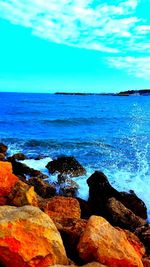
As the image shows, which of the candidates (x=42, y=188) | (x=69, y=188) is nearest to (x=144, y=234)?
(x=42, y=188)

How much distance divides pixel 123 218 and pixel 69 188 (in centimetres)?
466

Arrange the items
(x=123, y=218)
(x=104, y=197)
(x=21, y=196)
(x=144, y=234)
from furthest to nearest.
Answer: (x=104, y=197)
(x=123, y=218)
(x=144, y=234)
(x=21, y=196)

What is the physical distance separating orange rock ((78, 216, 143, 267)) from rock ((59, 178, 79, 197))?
7.96 metres

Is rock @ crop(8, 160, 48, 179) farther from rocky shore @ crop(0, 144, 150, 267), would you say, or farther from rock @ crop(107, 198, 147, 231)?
rocky shore @ crop(0, 144, 150, 267)

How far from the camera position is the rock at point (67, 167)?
60.3 feet

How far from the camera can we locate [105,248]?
633cm

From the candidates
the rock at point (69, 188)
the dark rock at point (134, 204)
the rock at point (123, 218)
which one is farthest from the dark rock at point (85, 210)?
the rock at point (69, 188)

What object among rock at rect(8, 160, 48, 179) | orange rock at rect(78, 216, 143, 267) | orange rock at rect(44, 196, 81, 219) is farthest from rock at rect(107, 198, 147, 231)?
rock at rect(8, 160, 48, 179)

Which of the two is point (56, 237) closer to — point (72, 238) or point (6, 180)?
point (72, 238)

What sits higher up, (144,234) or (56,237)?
(56,237)

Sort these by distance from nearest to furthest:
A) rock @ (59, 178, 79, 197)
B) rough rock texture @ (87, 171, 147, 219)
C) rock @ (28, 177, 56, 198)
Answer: rough rock texture @ (87, 171, 147, 219) → rock @ (28, 177, 56, 198) → rock @ (59, 178, 79, 197)

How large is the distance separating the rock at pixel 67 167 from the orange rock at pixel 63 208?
338 inches

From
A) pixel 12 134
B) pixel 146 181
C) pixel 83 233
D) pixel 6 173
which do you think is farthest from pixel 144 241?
pixel 12 134

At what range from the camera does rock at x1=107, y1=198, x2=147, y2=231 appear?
10812 mm
